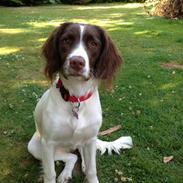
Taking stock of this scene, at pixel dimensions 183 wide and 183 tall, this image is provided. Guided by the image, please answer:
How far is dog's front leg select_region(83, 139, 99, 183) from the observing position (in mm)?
3964

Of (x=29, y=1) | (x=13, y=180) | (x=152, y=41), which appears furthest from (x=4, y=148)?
(x=29, y=1)

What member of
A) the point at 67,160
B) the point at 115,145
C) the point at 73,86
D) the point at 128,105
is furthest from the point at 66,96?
the point at 128,105

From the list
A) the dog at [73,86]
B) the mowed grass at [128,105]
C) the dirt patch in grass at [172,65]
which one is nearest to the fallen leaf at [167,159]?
the mowed grass at [128,105]

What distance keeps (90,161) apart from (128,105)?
199cm

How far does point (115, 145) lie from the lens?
182 inches

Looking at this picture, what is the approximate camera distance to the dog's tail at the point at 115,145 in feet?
15.1

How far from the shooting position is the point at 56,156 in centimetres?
415

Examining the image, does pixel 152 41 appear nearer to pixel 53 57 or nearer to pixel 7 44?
pixel 7 44

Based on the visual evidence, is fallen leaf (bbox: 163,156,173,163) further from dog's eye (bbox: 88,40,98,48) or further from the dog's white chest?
dog's eye (bbox: 88,40,98,48)

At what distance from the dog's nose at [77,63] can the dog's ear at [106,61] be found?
0.33 meters

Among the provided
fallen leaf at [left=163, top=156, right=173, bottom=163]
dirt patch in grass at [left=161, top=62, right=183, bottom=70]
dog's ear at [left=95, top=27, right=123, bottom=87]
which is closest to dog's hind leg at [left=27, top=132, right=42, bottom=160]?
dog's ear at [left=95, top=27, right=123, bottom=87]

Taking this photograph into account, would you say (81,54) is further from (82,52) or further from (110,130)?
(110,130)

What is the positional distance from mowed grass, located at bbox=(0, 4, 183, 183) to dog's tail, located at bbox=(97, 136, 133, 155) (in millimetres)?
68

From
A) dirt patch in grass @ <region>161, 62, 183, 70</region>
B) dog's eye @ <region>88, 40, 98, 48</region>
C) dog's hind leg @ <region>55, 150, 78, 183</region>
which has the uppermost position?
dog's eye @ <region>88, 40, 98, 48</region>
